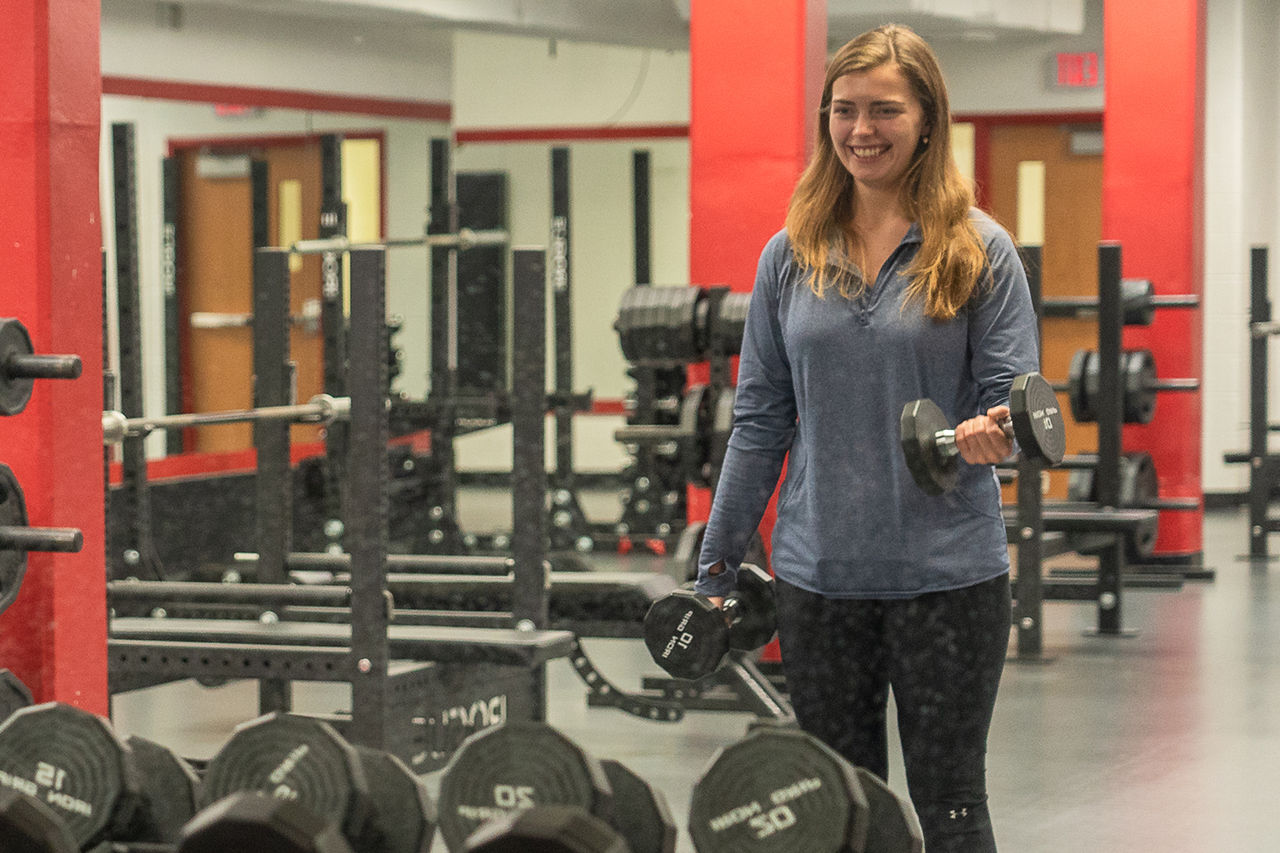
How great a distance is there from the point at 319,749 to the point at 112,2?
687cm

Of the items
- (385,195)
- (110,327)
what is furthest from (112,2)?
(385,195)

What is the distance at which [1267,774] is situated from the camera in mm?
4117

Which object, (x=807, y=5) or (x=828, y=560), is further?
(x=807, y=5)

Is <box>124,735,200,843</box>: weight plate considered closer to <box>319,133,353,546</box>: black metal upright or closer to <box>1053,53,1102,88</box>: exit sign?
<box>319,133,353,546</box>: black metal upright

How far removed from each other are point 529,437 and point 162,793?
5.98ft

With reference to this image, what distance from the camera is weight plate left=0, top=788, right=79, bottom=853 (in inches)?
65.6

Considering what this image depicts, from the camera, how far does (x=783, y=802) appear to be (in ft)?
5.61

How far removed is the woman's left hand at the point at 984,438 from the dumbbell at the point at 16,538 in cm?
122

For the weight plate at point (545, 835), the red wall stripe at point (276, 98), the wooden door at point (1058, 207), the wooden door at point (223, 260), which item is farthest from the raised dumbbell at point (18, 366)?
the wooden door at point (1058, 207)

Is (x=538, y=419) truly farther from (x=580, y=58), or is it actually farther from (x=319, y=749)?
(x=580, y=58)

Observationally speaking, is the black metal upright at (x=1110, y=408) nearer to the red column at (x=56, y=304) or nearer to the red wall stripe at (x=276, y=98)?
the red column at (x=56, y=304)

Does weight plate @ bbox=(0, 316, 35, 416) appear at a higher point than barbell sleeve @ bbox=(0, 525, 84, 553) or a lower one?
higher

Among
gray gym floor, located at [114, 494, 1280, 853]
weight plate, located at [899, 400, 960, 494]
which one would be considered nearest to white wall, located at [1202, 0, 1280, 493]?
gray gym floor, located at [114, 494, 1280, 853]

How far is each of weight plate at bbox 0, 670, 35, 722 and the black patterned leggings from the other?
3.90ft
